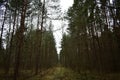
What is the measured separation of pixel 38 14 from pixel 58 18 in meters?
6.26

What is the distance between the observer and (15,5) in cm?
2380

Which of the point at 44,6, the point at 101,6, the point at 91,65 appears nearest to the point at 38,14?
the point at 44,6

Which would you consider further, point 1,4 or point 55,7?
Result: point 1,4

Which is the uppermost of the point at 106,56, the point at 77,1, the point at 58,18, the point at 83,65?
the point at 77,1

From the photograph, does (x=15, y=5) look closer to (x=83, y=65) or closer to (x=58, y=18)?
(x=58, y=18)

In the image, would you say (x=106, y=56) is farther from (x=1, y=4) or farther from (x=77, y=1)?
(x=1, y=4)

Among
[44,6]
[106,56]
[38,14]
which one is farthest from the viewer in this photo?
[106,56]

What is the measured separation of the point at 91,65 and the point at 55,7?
20664 millimetres

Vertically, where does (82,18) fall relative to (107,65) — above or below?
above

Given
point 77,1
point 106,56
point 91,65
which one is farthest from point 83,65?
point 77,1

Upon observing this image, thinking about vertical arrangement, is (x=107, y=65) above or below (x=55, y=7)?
below

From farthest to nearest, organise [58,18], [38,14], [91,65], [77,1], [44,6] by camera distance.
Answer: [91,65]
[77,1]
[38,14]
[44,6]
[58,18]

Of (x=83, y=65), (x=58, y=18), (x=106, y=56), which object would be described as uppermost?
(x=58, y=18)

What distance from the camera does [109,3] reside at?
24781 mm
